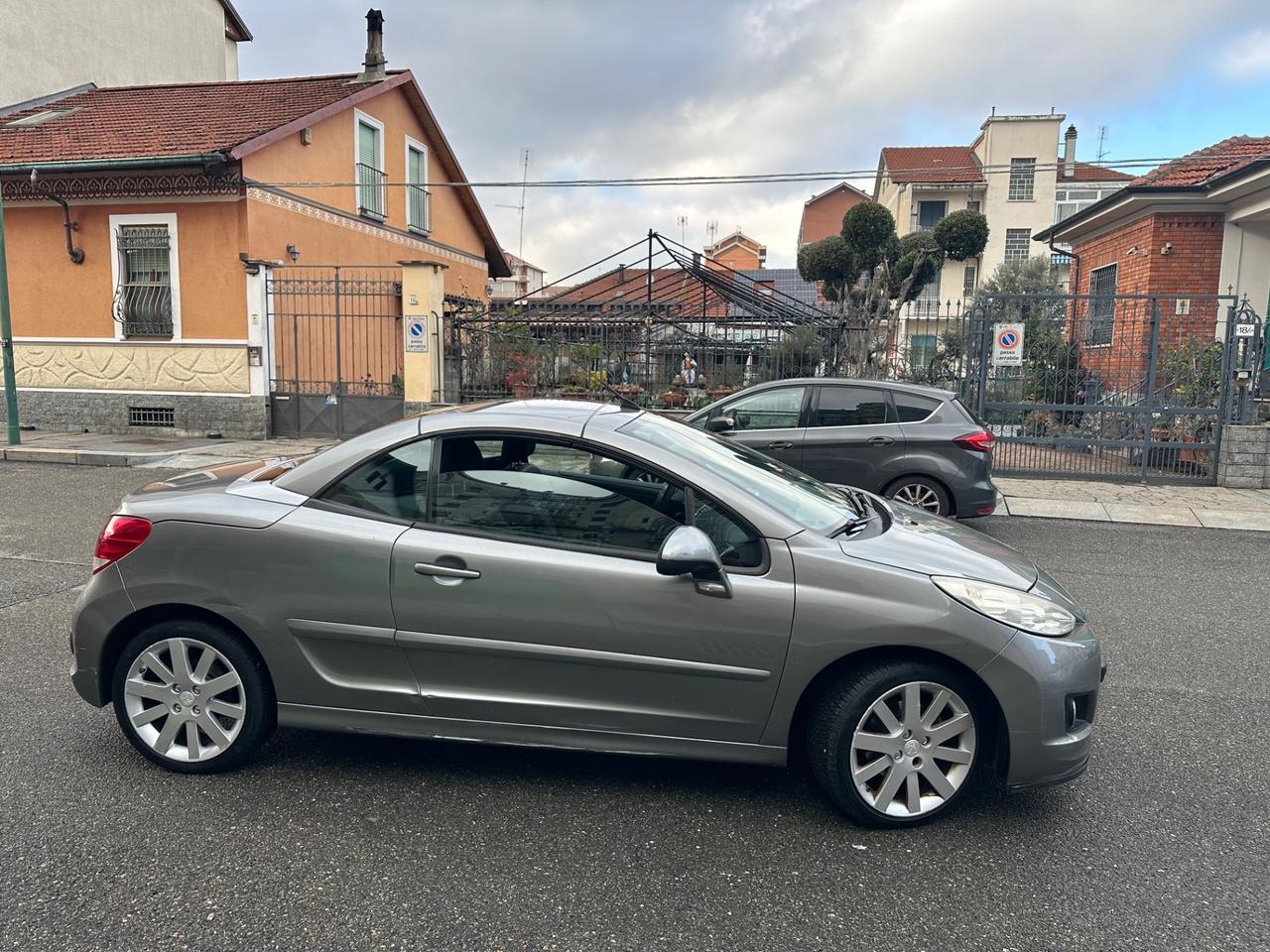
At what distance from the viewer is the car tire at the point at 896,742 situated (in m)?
3.17

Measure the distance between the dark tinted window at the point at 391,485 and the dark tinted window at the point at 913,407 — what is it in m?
6.01

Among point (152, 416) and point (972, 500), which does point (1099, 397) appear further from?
point (152, 416)

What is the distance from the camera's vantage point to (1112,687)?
4.68 m

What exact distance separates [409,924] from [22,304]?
1781 cm

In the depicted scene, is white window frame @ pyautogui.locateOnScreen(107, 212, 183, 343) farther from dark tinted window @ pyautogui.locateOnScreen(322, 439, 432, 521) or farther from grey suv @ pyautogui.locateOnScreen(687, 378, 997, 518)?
dark tinted window @ pyautogui.locateOnScreen(322, 439, 432, 521)

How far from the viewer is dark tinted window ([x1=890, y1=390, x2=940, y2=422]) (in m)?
8.48

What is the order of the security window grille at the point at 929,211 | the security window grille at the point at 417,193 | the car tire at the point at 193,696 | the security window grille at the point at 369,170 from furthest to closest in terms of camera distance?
the security window grille at the point at 929,211 < the security window grille at the point at 417,193 < the security window grille at the point at 369,170 < the car tire at the point at 193,696

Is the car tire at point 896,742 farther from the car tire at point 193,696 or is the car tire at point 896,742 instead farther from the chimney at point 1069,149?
the chimney at point 1069,149

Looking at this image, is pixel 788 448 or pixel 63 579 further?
pixel 788 448

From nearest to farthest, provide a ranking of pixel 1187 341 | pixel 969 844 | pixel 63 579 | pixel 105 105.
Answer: pixel 969 844
pixel 63 579
pixel 1187 341
pixel 105 105

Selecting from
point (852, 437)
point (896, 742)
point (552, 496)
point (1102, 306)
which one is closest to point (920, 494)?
point (852, 437)

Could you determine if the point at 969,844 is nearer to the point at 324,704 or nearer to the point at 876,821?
the point at 876,821

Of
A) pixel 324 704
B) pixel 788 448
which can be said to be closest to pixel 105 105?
pixel 788 448

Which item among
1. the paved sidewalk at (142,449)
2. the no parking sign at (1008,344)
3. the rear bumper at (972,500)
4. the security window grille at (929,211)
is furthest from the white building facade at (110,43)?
the security window grille at (929,211)
